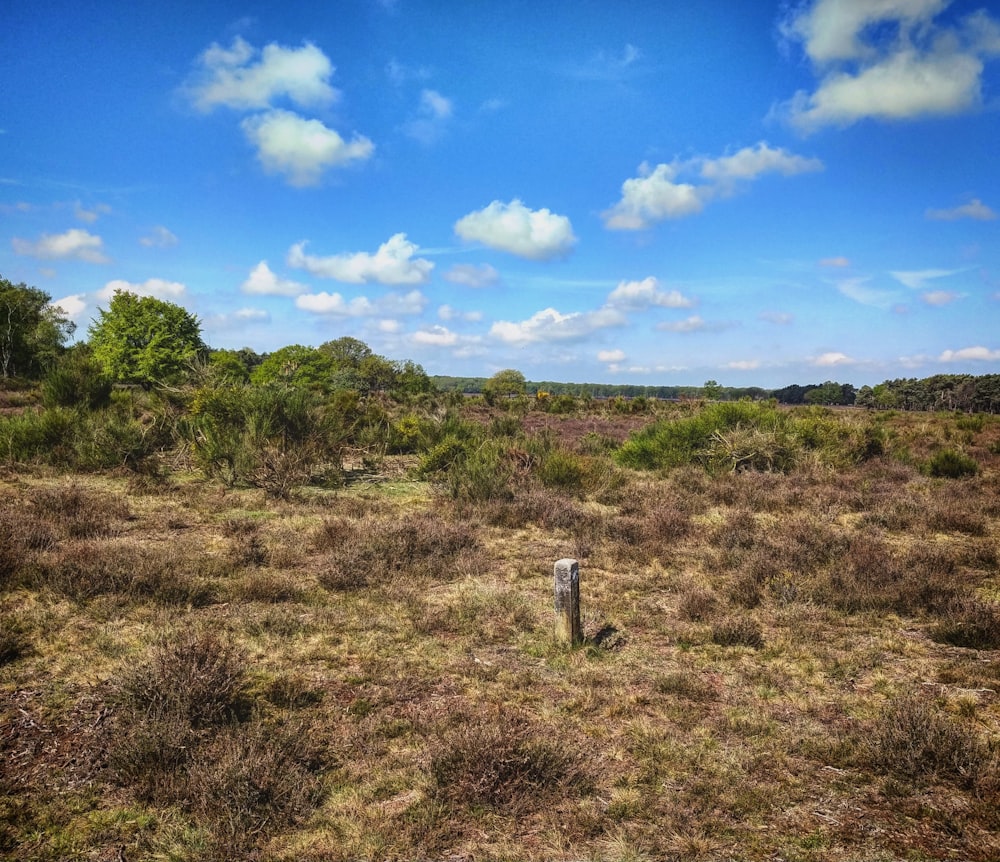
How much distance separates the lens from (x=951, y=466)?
54.7ft

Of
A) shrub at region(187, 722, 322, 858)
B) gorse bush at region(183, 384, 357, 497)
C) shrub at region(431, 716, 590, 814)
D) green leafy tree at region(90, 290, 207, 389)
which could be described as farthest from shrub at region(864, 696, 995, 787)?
green leafy tree at region(90, 290, 207, 389)

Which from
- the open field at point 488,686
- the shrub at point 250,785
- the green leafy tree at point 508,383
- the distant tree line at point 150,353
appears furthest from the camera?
the green leafy tree at point 508,383

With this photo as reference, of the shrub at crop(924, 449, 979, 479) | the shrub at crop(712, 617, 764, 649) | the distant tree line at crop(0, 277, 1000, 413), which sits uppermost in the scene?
the distant tree line at crop(0, 277, 1000, 413)

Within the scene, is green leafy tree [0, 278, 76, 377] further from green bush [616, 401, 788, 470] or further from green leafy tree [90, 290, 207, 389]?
green bush [616, 401, 788, 470]

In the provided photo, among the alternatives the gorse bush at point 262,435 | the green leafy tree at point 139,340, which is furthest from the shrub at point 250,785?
the green leafy tree at point 139,340

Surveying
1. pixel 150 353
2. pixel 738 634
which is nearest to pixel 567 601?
pixel 738 634

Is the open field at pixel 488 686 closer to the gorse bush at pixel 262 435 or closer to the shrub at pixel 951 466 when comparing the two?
the gorse bush at pixel 262 435

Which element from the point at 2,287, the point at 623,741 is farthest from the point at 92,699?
the point at 2,287

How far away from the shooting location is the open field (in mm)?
3320

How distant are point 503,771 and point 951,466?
1880 centimetres

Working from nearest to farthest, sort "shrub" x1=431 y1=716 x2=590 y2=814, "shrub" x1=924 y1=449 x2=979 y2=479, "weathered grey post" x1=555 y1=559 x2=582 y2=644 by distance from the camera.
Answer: "shrub" x1=431 y1=716 x2=590 y2=814, "weathered grey post" x1=555 y1=559 x2=582 y2=644, "shrub" x1=924 y1=449 x2=979 y2=479

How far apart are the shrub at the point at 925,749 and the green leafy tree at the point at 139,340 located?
45028 mm

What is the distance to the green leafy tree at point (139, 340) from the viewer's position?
4062 cm

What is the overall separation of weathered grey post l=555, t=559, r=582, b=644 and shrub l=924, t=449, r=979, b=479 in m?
16.6
